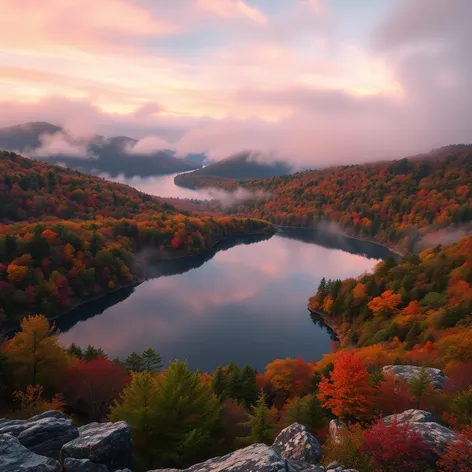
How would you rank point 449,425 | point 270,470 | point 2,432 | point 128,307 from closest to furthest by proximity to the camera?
1. point 270,470
2. point 2,432
3. point 449,425
4. point 128,307

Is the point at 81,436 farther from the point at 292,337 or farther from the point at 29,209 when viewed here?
the point at 29,209

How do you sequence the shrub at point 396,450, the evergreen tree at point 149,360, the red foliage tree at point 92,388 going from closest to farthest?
the shrub at point 396,450, the red foliage tree at point 92,388, the evergreen tree at point 149,360

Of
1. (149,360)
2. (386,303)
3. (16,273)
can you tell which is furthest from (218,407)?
(16,273)

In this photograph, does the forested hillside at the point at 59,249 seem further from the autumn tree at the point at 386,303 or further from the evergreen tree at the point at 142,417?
the evergreen tree at the point at 142,417

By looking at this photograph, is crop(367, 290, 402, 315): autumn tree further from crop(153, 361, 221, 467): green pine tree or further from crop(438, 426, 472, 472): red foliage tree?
crop(438, 426, 472, 472): red foliage tree

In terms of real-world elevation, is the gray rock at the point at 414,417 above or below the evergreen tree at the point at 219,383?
above

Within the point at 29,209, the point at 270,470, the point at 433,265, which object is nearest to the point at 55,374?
the point at 270,470

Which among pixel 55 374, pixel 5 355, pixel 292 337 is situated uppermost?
pixel 5 355

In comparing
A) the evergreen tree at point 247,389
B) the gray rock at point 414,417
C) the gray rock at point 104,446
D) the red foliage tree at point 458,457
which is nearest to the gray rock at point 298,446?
the gray rock at point 414,417
